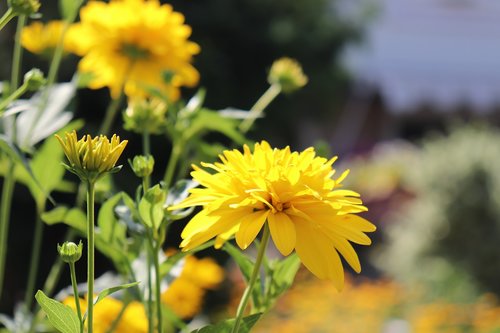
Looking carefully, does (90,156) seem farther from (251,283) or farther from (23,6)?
(23,6)

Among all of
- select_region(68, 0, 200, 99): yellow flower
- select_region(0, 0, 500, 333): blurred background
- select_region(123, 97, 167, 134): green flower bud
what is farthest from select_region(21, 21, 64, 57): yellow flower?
select_region(0, 0, 500, 333): blurred background

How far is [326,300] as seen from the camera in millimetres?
3041

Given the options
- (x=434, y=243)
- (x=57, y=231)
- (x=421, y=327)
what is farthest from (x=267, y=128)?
(x=421, y=327)

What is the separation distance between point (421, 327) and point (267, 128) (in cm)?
221

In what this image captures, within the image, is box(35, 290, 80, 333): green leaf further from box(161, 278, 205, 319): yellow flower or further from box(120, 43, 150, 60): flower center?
box(161, 278, 205, 319): yellow flower

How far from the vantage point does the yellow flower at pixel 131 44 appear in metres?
0.93

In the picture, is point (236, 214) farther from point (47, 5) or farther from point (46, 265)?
point (47, 5)

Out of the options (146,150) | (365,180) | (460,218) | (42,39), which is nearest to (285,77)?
(42,39)

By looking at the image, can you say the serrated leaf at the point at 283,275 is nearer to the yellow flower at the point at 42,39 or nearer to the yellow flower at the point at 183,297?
the yellow flower at the point at 42,39

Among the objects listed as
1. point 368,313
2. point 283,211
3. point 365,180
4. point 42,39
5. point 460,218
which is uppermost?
point 365,180

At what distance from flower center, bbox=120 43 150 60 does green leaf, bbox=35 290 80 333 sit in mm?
572

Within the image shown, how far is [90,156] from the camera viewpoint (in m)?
0.43

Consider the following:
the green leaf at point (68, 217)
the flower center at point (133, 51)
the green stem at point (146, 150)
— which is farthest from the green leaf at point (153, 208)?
the flower center at point (133, 51)

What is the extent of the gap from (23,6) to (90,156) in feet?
0.79
